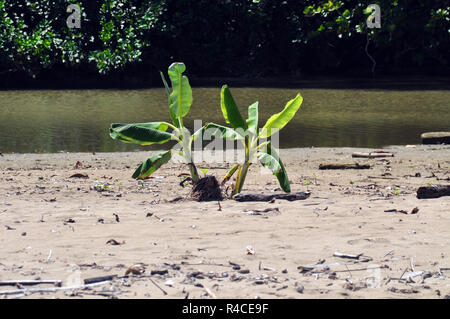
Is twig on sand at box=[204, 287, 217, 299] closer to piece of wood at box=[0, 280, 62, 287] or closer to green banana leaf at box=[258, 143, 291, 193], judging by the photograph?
piece of wood at box=[0, 280, 62, 287]

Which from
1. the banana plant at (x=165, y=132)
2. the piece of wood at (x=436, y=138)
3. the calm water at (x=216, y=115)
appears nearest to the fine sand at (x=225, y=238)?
the banana plant at (x=165, y=132)

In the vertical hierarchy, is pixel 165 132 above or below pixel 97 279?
above

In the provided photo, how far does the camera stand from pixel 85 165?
7242mm

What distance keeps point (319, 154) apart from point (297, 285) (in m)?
4.96

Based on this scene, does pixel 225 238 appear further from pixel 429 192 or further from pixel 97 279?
pixel 429 192

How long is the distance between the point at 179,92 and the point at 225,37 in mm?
12279

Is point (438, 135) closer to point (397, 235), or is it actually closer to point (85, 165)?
point (85, 165)

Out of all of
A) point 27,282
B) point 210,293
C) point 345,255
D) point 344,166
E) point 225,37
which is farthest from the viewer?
point 225,37

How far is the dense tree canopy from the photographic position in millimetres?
16188

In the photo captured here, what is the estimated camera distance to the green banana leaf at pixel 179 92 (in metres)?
5.12

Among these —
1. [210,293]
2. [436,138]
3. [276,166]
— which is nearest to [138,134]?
[276,166]

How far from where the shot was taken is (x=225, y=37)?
56.4 feet
